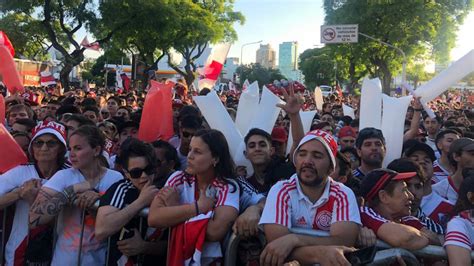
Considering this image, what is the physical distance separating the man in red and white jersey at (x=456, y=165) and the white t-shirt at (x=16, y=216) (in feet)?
11.2

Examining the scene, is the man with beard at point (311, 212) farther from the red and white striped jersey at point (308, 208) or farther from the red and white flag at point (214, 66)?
the red and white flag at point (214, 66)

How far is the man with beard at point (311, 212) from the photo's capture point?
2.62 metres

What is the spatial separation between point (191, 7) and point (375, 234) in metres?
28.0

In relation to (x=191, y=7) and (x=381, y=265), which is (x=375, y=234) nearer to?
(x=381, y=265)

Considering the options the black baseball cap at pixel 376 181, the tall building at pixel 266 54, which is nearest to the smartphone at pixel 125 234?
the black baseball cap at pixel 376 181

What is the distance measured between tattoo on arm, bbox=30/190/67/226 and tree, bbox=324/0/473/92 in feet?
91.2

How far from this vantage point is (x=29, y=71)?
2881 cm

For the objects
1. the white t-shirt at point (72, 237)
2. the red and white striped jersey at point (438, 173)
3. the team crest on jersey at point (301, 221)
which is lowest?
the white t-shirt at point (72, 237)

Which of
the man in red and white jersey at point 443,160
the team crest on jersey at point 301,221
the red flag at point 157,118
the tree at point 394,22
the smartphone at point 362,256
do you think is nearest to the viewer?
the smartphone at point 362,256

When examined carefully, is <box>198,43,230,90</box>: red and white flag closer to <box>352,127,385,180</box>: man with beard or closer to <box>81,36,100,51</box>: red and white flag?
<box>352,127,385,180</box>: man with beard

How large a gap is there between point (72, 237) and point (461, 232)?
2.43m

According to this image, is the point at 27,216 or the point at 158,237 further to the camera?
the point at 27,216

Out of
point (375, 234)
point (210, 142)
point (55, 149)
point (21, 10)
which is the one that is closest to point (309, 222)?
point (375, 234)

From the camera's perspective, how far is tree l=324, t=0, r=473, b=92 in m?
28.5
